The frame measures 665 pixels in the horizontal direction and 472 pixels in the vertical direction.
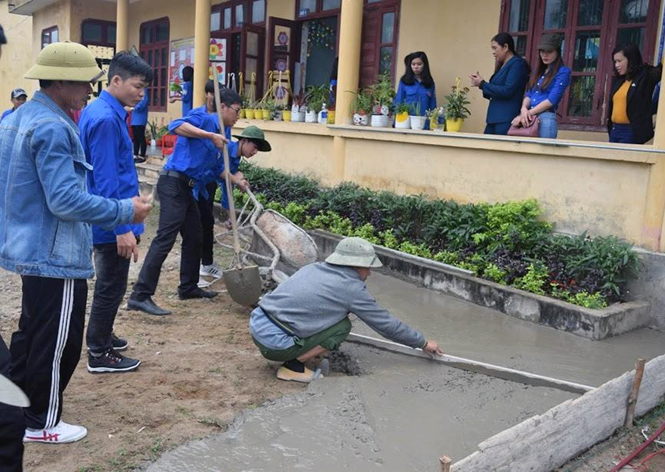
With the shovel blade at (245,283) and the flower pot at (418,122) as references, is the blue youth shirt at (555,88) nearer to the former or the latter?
the flower pot at (418,122)

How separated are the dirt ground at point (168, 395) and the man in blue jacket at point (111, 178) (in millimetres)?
198

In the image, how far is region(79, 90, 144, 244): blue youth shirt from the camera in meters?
3.86

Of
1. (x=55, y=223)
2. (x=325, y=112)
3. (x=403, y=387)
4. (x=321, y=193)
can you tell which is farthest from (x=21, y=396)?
(x=325, y=112)

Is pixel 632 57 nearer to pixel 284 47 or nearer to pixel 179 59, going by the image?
pixel 284 47

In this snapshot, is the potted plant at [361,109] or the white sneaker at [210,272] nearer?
the white sneaker at [210,272]

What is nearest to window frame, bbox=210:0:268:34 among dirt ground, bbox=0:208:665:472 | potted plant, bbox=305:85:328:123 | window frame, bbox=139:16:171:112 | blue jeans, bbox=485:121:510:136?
window frame, bbox=139:16:171:112

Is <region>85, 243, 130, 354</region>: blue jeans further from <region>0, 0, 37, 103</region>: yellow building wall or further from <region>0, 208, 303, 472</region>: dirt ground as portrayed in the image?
<region>0, 0, 37, 103</region>: yellow building wall

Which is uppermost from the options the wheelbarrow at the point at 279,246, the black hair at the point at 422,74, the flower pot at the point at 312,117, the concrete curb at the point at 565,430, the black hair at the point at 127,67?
the black hair at the point at 422,74

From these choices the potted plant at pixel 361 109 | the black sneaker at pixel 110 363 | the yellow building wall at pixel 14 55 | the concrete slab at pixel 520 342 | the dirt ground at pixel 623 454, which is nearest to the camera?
the dirt ground at pixel 623 454

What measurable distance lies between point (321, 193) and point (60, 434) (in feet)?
18.1

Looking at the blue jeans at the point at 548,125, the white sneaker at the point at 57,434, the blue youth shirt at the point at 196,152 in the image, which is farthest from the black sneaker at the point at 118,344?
the blue jeans at the point at 548,125

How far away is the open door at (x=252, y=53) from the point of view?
12.5 m

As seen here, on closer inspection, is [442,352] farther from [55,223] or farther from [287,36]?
[287,36]

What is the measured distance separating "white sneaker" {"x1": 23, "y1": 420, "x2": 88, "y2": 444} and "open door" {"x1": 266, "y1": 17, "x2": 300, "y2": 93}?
9.80 m
